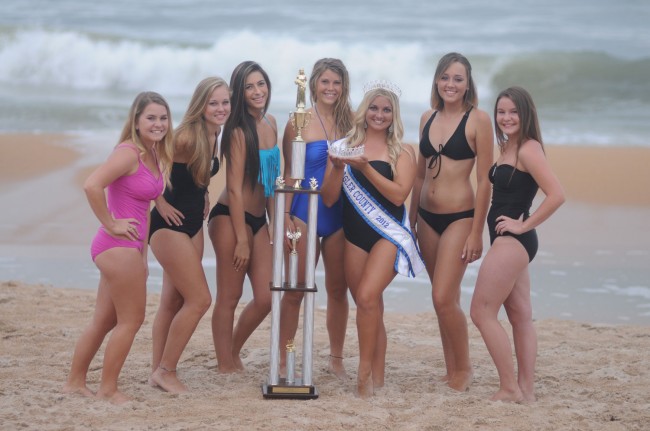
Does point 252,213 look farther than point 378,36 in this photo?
No

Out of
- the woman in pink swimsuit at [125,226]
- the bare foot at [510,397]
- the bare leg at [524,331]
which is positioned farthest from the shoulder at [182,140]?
the bare foot at [510,397]

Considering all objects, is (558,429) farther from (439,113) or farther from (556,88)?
(556,88)

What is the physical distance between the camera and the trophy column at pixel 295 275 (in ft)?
17.2

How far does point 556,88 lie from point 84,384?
50.8 ft

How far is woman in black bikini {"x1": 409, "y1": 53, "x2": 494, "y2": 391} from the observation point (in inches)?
220

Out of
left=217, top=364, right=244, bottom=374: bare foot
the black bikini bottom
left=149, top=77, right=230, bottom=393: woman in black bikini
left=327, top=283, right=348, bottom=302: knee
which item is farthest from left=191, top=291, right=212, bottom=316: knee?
left=327, top=283, right=348, bottom=302: knee

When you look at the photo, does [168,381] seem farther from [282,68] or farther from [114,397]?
[282,68]

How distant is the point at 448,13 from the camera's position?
23.5m

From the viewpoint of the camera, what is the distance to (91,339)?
536 centimetres

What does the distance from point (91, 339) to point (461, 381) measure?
6.71 ft

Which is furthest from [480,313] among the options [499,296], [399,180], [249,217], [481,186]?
[249,217]

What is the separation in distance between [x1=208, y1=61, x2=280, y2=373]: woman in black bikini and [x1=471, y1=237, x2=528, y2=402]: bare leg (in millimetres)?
1219

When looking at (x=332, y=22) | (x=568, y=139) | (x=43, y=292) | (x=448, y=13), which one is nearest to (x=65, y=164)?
(x=43, y=292)

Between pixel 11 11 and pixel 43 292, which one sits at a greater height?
pixel 11 11
